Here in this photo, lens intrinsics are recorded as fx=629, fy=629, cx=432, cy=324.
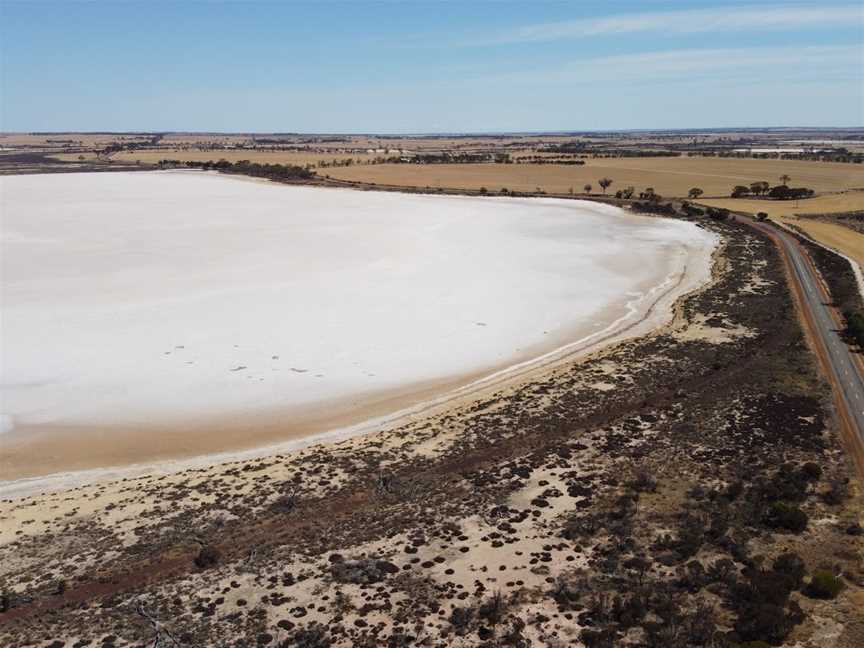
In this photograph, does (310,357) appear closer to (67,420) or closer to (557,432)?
(67,420)

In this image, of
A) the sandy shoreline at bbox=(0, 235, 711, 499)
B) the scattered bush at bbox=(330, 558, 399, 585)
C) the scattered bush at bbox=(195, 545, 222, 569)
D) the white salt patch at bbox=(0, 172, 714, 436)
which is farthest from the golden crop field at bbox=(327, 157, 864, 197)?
the scattered bush at bbox=(195, 545, 222, 569)

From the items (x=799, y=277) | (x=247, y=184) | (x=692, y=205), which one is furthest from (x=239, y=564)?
(x=247, y=184)

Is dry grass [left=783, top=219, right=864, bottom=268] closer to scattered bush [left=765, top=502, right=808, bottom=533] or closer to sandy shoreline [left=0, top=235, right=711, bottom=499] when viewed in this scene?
sandy shoreline [left=0, top=235, right=711, bottom=499]

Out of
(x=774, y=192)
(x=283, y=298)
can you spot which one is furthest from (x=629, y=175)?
(x=283, y=298)

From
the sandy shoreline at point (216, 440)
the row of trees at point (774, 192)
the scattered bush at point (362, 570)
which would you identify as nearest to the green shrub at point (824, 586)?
the scattered bush at point (362, 570)

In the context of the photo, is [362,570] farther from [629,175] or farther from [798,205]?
[629,175]

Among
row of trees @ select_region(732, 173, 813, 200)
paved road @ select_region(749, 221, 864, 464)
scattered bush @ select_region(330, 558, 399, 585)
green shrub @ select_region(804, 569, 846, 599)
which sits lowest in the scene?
scattered bush @ select_region(330, 558, 399, 585)
